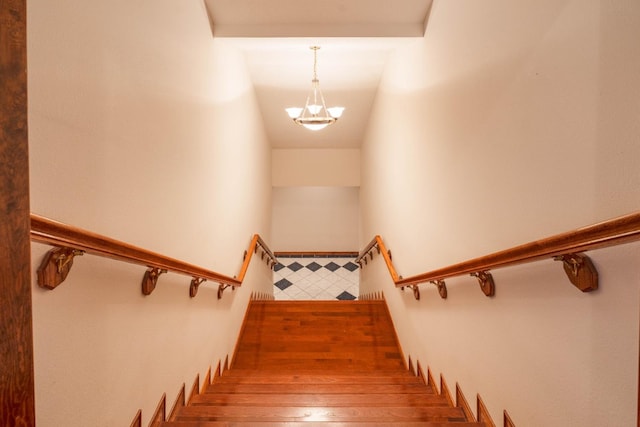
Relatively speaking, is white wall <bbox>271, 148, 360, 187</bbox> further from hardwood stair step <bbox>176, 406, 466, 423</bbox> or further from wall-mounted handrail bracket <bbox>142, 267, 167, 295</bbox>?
wall-mounted handrail bracket <bbox>142, 267, 167, 295</bbox>

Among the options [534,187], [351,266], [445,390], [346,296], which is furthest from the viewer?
[351,266]

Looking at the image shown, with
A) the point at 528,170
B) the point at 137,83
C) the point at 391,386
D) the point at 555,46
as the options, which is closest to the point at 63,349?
the point at 137,83

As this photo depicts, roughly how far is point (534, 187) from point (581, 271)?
411mm

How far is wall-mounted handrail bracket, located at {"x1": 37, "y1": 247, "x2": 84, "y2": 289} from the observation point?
1110 millimetres

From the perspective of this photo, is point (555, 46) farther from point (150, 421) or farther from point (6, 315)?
point (150, 421)

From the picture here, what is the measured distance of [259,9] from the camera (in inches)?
125

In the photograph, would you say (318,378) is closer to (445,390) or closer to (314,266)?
(445,390)

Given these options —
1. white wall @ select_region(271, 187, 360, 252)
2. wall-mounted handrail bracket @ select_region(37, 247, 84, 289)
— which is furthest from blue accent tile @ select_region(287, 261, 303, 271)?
wall-mounted handrail bracket @ select_region(37, 247, 84, 289)

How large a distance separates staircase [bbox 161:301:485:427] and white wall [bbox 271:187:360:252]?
5104 mm

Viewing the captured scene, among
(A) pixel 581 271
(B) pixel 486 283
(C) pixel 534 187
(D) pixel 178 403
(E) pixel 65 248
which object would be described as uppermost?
(C) pixel 534 187

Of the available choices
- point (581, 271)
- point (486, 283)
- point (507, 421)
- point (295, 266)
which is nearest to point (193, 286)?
point (486, 283)

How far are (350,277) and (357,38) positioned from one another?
643 cm

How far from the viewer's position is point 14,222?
0.66m

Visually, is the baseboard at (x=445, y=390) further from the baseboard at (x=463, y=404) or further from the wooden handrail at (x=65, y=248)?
the wooden handrail at (x=65, y=248)
